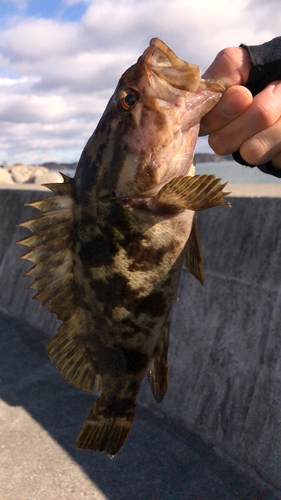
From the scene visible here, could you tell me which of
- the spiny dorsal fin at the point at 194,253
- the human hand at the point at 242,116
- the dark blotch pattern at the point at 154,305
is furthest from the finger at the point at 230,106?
the dark blotch pattern at the point at 154,305

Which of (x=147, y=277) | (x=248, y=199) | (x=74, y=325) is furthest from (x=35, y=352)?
(x=147, y=277)

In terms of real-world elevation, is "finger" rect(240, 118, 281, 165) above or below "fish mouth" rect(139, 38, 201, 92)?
below

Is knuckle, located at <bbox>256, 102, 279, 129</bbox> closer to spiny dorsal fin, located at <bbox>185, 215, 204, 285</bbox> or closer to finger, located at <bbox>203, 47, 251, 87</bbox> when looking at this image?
finger, located at <bbox>203, 47, 251, 87</bbox>

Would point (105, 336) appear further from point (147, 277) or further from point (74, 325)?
point (147, 277)

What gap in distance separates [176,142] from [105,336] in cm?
119

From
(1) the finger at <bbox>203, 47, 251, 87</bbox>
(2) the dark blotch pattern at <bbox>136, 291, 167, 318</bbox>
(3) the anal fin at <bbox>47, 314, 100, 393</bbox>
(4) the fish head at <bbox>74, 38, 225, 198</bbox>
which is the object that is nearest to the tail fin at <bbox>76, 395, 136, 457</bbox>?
(3) the anal fin at <bbox>47, 314, 100, 393</bbox>

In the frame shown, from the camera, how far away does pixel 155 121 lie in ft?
7.61

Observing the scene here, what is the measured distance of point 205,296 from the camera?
5.05 m

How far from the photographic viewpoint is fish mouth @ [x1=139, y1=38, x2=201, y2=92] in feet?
7.28

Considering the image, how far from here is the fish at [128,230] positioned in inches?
89.7

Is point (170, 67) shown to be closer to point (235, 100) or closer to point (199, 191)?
point (235, 100)

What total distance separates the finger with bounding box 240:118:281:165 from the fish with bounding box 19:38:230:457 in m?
0.32

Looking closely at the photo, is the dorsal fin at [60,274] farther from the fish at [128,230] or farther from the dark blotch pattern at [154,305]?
the dark blotch pattern at [154,305]

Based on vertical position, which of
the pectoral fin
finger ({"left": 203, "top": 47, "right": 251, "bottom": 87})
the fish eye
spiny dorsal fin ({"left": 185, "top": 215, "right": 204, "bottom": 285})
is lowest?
spiny dorsal fin ({"left": 185, "top": 215, "right": 204, "bottom": 285})
